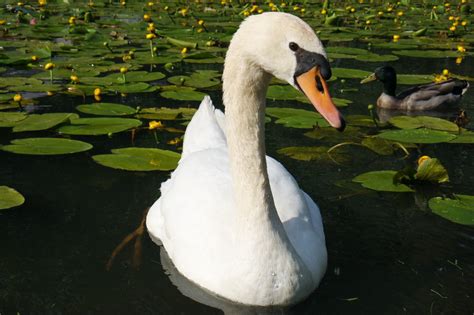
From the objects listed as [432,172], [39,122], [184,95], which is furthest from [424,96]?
[39,122]

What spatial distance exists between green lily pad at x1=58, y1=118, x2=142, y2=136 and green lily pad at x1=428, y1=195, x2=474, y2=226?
8.79ft

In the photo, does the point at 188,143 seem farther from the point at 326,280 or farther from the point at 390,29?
the point at 390,29

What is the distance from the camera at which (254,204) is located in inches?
143

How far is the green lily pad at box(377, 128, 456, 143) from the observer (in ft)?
19.9

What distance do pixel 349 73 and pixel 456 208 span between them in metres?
4.48

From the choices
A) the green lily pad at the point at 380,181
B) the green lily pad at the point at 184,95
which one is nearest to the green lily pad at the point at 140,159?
the green lily pad at the point at 380,181

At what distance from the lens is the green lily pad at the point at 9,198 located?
179 inches

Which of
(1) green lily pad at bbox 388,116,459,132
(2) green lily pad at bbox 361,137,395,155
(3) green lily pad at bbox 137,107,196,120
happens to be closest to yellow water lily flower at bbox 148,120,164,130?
(3) green lily pad at bbox 137,107,196,120

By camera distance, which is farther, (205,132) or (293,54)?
(205,132)

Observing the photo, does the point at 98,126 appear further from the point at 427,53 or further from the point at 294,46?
the point at 427,53

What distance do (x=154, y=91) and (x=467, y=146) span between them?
11.5 ft

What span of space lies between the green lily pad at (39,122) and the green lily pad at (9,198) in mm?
1270

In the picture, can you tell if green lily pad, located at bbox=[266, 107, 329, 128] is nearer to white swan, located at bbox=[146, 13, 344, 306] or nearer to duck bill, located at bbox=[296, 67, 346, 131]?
white swan, located at bbox=[146, 13, 344, 306]

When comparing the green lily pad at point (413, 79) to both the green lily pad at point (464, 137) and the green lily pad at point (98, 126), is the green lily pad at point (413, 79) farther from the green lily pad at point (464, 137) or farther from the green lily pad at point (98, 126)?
the green lily pad at point (98, 126)
